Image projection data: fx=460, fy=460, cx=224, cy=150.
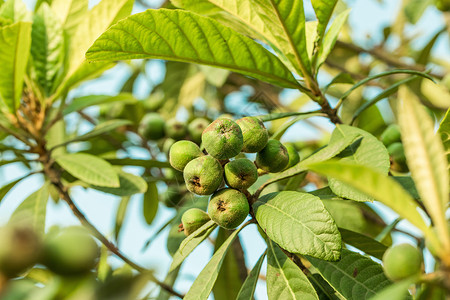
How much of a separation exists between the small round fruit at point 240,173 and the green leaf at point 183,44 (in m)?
0.44

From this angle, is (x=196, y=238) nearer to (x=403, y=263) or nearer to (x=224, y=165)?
(x=224, y=165)

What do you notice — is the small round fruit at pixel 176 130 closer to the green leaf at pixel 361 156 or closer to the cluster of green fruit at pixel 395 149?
the cluster of green fruit at pixel 395 149

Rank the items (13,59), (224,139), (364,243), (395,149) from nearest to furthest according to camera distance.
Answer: (224,139) < (364,243) < (13,59) < (395,149)

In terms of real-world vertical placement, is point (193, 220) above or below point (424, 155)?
below

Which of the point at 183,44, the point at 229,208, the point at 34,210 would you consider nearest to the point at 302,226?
the point at 229,208

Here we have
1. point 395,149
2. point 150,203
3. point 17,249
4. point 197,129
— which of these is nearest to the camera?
point 17,249

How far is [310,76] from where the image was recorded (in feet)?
5.88

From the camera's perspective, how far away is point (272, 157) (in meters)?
1.49

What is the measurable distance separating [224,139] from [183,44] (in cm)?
42

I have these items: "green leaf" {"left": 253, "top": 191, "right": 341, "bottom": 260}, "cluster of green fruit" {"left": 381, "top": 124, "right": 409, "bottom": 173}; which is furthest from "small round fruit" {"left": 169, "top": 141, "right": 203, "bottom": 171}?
"cluster of green fruit" {"left": 381, "top": 124, "right": 409, "bottom": 173}

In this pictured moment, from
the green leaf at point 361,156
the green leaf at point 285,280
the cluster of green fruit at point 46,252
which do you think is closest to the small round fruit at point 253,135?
the green leaf at point 361,156

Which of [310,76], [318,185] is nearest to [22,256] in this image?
[310,76]

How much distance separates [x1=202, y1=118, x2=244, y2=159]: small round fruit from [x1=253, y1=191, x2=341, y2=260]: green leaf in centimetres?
21

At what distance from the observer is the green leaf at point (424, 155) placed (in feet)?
2.45
